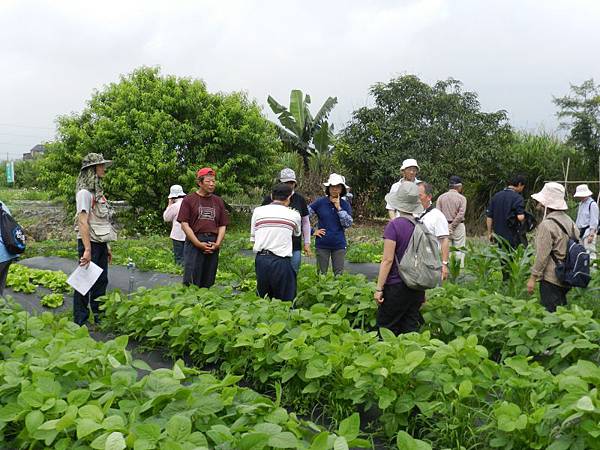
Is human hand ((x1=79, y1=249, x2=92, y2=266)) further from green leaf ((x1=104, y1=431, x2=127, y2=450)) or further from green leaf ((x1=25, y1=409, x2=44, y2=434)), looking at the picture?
green leaf ((x1=104, y1=431, x2=127, y2=450))

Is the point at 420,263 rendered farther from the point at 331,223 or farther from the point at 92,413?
the point at 92,413

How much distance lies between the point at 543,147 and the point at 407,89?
4598mm

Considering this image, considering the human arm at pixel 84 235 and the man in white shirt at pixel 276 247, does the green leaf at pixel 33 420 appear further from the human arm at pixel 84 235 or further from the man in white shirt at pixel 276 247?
the human arm at pixel 84 235

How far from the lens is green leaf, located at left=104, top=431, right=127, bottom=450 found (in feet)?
7.41

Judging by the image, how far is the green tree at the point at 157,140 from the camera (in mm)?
16359

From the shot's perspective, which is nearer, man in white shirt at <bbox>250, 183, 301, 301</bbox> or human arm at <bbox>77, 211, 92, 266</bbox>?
man in white shirt at <bbox>250, 183, 301, 301</bbox>

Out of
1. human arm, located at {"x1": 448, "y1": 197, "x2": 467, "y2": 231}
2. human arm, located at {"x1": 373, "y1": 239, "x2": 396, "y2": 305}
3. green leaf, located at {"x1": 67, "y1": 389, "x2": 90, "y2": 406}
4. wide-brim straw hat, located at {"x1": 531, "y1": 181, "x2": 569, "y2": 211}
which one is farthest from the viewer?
human arm, located at {"x1": 448, "y1": 197, "x2": 467, "y2": 231}

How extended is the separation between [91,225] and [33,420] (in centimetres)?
378

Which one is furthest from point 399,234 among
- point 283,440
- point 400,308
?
point 283,440

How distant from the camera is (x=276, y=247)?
5.79m

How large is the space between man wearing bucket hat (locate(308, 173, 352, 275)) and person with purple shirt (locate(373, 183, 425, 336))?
2325 millimetres

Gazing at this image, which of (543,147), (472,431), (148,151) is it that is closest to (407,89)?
(543,147)

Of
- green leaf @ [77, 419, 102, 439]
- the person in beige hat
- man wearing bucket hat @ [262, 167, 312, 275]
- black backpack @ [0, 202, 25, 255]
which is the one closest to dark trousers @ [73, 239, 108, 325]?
black backpack @ [0, 202, 25, 255]

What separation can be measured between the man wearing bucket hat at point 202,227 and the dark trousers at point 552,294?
322 cm
